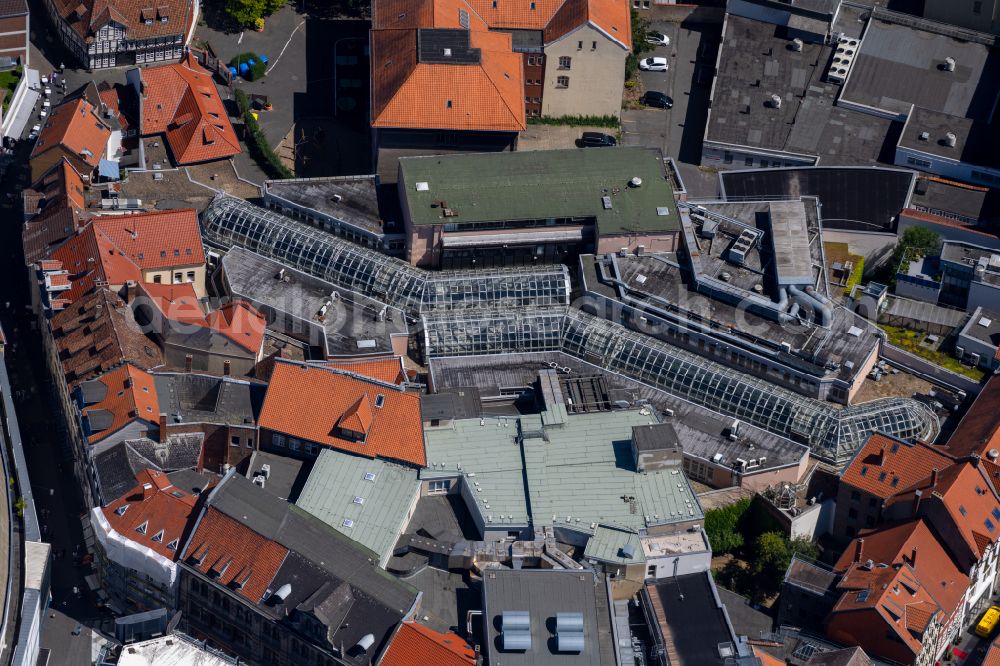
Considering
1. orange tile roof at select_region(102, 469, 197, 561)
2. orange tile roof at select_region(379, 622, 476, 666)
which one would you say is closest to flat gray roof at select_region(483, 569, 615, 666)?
orange tile roof at select_region(379, 622, 476, 666)

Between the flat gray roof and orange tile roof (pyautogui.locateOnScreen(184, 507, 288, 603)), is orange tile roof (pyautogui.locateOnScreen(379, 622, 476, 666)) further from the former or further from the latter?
orange tile roof (pyautogui.locateOnScreen(184, 507, 288, 603))

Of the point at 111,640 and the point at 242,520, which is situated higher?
the point at 242,520

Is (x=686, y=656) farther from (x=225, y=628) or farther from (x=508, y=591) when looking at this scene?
(x=225, y=628)

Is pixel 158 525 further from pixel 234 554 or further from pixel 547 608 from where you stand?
pixel 547 608

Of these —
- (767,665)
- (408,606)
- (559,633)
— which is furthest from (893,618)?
(408,606)

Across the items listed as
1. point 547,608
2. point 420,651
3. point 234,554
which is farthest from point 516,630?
point 234,554
